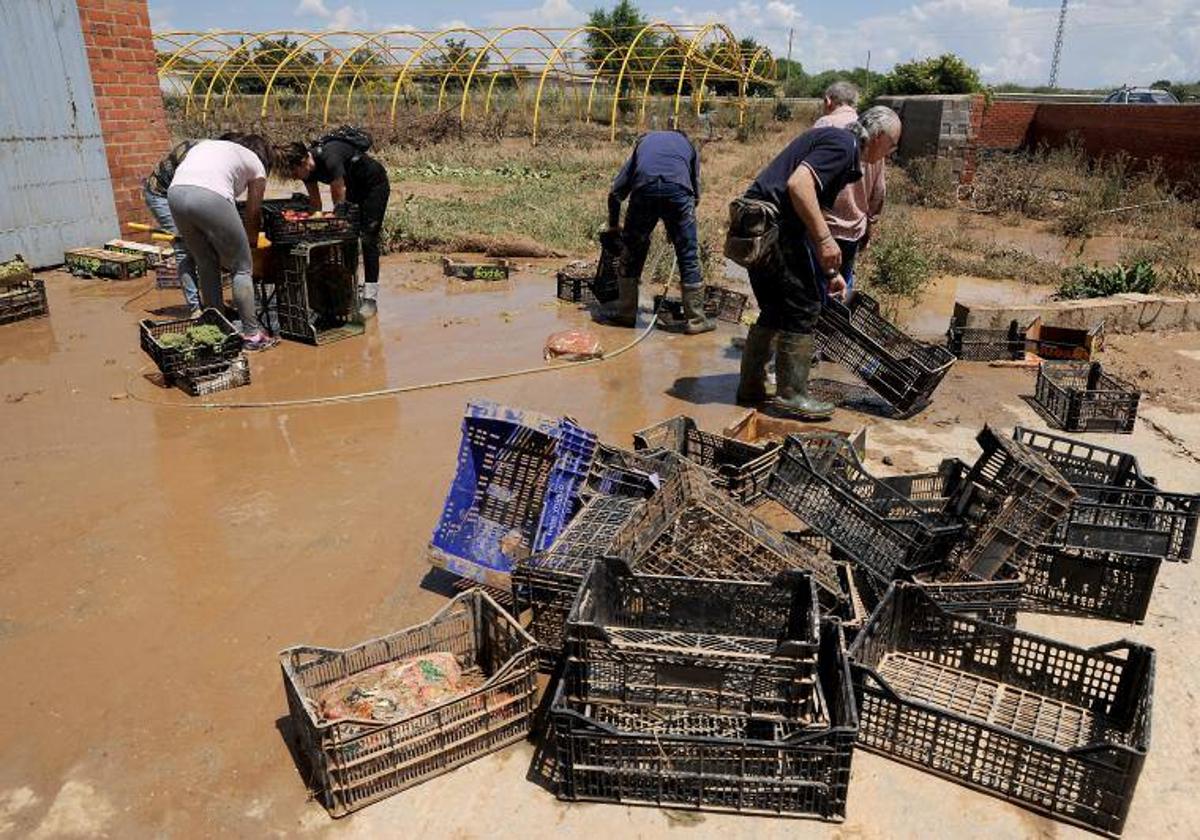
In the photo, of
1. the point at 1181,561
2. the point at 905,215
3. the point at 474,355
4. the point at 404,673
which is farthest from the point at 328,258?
the point at 905,215

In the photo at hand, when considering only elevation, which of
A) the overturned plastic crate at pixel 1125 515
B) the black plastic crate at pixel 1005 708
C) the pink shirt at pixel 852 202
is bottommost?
the black plastic crate at pixel 1005 708

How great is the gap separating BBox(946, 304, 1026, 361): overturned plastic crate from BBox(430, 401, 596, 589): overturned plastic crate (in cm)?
465

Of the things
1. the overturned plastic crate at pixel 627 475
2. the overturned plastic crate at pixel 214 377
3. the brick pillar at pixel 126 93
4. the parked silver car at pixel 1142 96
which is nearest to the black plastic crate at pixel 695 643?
the overturned plastic crate at pixel 627 475

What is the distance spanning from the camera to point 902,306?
934 centimetres

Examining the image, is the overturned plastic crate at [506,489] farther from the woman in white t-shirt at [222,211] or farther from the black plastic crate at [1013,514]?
the woman in white t-shirt at [222,211]

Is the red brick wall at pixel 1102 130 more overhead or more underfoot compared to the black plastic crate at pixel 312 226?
more overhead

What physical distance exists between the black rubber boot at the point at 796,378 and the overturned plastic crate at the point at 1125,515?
1526 mm

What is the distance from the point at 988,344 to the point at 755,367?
2574mm

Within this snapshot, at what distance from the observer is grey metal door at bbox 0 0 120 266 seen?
30.6 ft

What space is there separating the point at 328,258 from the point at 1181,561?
643 centimetres

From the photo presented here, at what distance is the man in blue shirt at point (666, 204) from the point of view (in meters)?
7.58

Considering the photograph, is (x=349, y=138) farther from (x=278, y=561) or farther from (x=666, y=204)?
(x=278, y=561)

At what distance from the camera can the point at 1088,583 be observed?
3805mm

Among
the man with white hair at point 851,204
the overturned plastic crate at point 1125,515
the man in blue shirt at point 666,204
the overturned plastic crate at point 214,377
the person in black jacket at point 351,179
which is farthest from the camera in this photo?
the man in blue shirt at point 666,204
